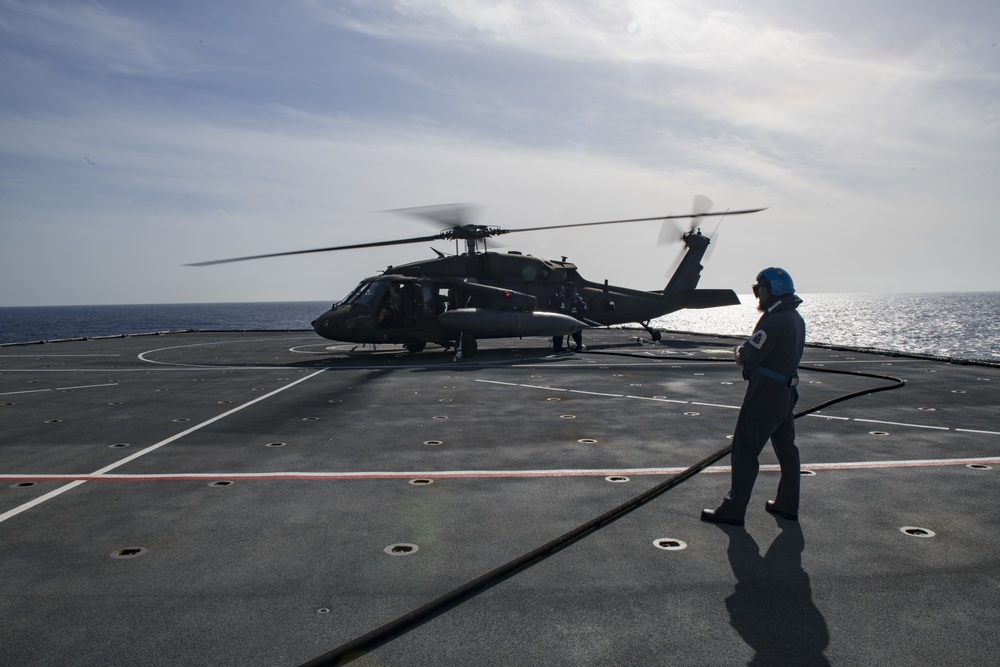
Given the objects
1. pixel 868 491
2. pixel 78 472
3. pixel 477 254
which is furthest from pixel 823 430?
pixel 477 254

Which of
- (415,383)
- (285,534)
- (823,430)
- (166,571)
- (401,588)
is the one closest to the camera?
(401,588)

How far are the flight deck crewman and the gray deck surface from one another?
29 centimetres

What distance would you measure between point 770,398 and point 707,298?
25.6 meters

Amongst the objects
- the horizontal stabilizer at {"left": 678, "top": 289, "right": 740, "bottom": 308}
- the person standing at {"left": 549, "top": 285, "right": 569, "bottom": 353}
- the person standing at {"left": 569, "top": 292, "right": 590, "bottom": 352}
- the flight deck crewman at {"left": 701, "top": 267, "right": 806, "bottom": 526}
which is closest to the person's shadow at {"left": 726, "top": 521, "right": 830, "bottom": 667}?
the flight deck crewman at {"left": 701, "top": 267, "right": 806, "bottom": 526}

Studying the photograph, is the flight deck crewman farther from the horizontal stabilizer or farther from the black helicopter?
the horizontal stabilizer

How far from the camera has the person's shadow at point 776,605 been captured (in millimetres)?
3455

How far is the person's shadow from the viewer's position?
11.3ft

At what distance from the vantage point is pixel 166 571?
4551 mm

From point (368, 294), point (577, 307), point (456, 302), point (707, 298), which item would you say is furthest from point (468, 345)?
point (707, 298)

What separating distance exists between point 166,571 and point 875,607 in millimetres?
4751

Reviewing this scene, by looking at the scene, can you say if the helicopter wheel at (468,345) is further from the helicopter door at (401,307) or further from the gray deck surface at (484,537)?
the gray deck surface at (484,537)

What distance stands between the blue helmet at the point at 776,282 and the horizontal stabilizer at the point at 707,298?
24396 millimetres

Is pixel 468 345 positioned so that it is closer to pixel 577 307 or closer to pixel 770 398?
pixel 577 307

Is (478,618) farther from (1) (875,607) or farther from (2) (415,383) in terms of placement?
(2) (415,383)
